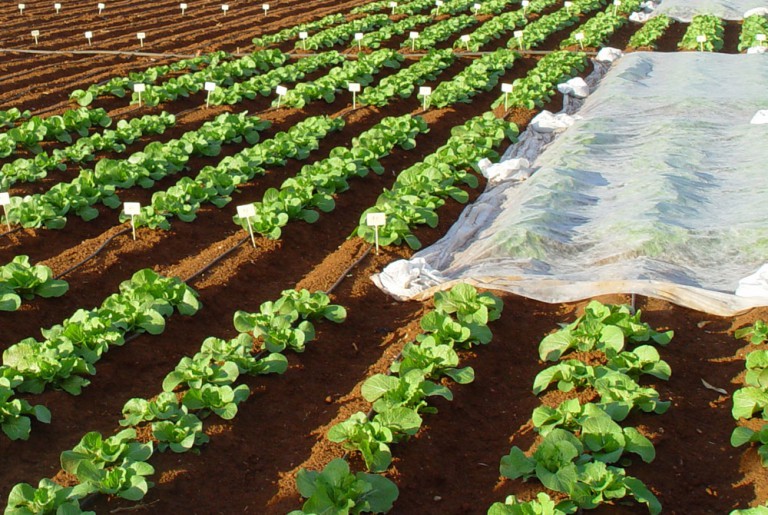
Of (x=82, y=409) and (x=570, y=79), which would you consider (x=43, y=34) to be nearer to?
(x=570, y=79)

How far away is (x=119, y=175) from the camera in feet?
28.0

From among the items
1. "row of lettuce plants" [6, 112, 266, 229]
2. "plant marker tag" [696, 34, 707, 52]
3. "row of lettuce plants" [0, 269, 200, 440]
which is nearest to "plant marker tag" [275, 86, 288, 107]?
"row of lettuce plants" [6, 112, 266, 229]

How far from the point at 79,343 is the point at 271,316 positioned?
125cm

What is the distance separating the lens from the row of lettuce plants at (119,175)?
752cm

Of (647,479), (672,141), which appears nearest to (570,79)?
(672,141)

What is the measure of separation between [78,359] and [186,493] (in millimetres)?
1329

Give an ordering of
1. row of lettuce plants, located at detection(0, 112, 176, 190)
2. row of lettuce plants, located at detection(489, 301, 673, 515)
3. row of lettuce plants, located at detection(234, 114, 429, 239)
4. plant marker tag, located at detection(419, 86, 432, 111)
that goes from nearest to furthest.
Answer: row of lettuce plants, located at detection(489, 301, 673, 515), row of lettuce plants, located at detection(234, 114, 429, 239), row of lettuce plants, located at detection(0, 112, 176, 190), plant marker tag, located at detection(419, 86, 432, 111)

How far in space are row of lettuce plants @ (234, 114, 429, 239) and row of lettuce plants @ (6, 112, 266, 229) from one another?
4.10ft

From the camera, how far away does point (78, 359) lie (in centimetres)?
521

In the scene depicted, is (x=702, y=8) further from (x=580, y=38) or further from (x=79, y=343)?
(x=79, y=343)

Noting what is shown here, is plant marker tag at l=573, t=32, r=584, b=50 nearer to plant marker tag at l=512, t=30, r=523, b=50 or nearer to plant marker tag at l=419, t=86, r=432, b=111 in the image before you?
plant marker tag at l=512, t=30, r=523, b=50

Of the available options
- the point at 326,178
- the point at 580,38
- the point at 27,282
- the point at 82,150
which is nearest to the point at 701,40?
the point at 580,38

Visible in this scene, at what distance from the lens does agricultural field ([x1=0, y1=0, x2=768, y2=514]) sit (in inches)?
176

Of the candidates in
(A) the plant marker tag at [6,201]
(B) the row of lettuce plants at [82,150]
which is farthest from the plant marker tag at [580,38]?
(A) the plant marker tag at [6,201]
